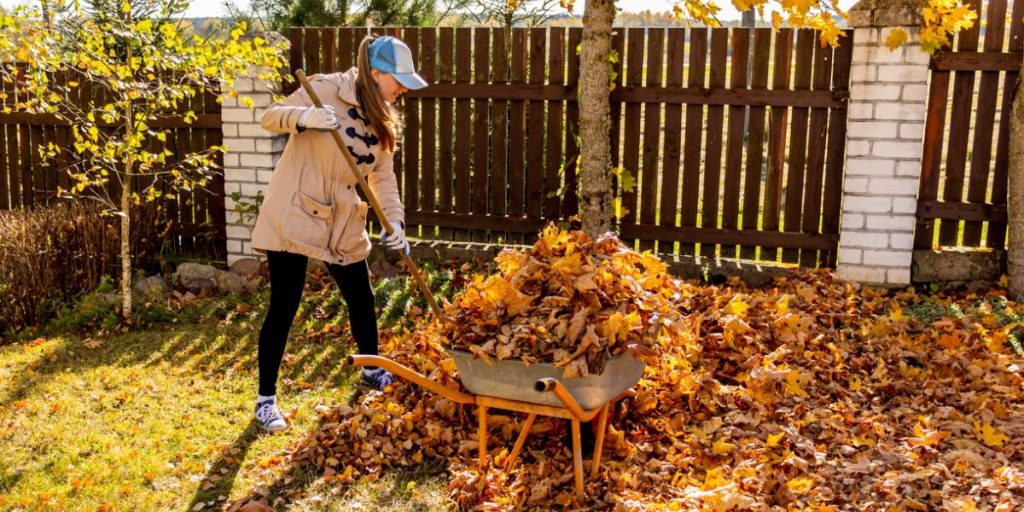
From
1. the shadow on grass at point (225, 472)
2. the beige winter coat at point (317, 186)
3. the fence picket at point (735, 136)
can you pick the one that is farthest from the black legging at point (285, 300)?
the fence picket at point (735, 136)

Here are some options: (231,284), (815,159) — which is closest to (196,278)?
(231,284)

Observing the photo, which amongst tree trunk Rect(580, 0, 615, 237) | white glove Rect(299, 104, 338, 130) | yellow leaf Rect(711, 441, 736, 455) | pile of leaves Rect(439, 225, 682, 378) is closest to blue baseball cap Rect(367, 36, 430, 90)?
white glove Rect(299, 104, 338, 130)

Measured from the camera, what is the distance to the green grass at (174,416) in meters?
4.00

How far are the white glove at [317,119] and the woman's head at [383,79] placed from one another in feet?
1.10

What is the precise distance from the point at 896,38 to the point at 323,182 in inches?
157

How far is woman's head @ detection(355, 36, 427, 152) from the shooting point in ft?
14.1

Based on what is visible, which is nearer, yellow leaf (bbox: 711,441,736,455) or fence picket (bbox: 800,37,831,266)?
yellow leaf (bbox: 711,441,736,455)

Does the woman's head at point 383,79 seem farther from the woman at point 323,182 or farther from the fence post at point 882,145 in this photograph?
the fence post at point 882,145

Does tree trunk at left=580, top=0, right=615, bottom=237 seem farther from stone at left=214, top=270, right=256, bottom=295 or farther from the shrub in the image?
the shrub

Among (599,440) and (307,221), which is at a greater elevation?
(307,221)

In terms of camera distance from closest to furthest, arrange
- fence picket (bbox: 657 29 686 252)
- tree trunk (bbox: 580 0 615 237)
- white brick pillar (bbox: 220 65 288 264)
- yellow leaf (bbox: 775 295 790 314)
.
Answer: yellow leaf (bbox: 775 295 790 314)
tree trunk (bbox: 580 0 615 237)
fence picket (bbox: 657 29 686 252)
white brick pillar (bbox: 220 65 288 264)

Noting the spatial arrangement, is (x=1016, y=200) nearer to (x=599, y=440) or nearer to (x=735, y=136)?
(x=735, y=136)

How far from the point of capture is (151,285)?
707 cm

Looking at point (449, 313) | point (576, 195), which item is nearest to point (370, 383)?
point (449, 313)
